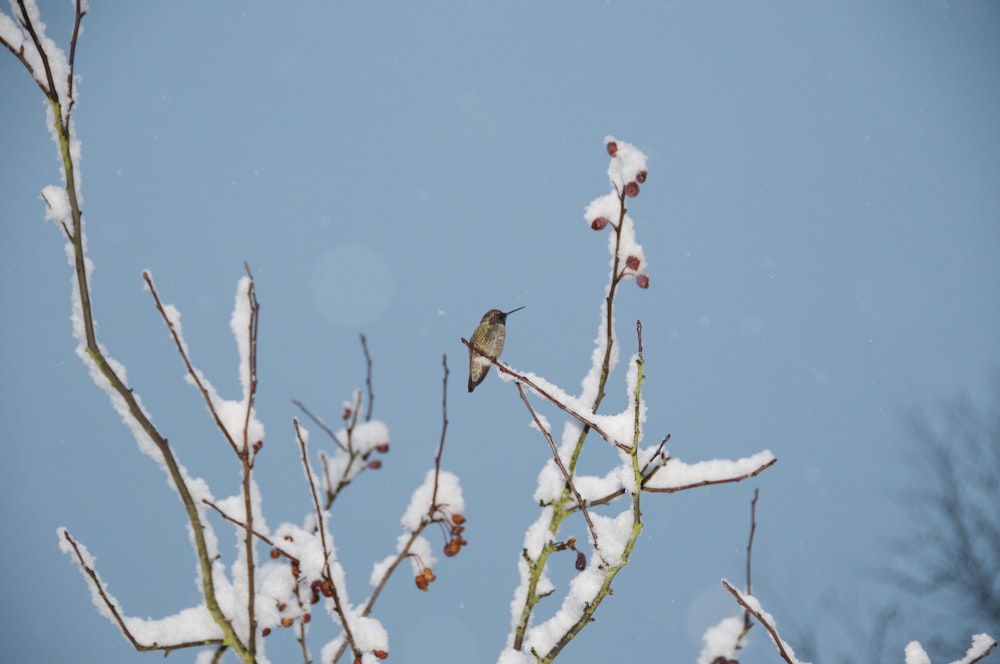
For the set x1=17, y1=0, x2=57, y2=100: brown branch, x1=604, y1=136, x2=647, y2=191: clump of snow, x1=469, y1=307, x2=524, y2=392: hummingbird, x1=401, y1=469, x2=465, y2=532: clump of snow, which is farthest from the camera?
x1=469, y1=307, x2=524, y2=392: hummingbird

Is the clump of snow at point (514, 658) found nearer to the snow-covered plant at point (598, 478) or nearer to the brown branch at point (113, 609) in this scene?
the snow-covered plant at point (598, 478)

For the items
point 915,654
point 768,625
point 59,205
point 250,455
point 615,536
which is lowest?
point 915,654

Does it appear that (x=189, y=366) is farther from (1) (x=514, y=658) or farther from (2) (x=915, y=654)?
(2) (x=915, y=654)

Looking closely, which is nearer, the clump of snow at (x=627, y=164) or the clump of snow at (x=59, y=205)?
the clump of snow at (x=59, y=205)

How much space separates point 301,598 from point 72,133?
1.55 metres

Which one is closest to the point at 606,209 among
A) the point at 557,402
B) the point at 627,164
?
the point at 627,164

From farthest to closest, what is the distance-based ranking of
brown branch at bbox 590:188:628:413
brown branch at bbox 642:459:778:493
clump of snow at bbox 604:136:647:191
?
clump of snow at bbox 604:136:647:191
brown branch at bbox 590:188:628:413
brown branch at bbox 642:459:778:493

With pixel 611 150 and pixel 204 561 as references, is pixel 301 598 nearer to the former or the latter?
pixel 204 561

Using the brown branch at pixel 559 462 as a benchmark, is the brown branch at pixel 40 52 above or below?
above

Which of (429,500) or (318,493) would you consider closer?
(318,493)

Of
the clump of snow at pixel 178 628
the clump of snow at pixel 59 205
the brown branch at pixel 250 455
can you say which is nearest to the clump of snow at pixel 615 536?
the brown branch at pixel 250 455

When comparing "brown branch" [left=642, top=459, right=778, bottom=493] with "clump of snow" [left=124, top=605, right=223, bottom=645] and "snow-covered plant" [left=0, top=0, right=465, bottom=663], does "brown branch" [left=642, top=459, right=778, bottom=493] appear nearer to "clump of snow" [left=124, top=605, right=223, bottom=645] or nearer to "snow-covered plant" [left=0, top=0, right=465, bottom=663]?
"snow-covered plant" [left=0, top=0, right=465, bottom=663]

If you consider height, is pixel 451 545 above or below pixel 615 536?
→ above

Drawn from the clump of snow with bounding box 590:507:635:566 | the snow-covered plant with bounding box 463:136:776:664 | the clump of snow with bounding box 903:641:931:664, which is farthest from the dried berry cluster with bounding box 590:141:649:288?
the clump of snow with bounding box 903:641:931:664
